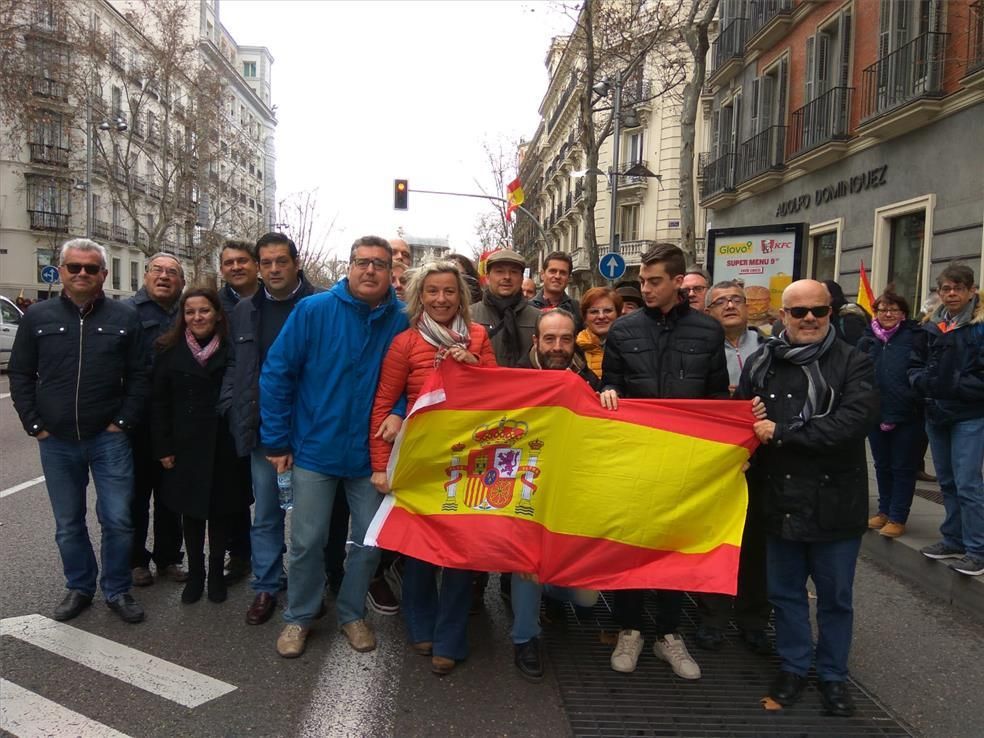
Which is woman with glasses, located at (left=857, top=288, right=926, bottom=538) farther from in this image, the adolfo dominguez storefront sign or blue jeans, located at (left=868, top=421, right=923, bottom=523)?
the adolfo dominguez storefront sign

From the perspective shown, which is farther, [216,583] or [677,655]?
[216,583]

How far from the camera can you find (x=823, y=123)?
1780cm

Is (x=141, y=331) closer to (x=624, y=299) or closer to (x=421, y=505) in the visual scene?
(x=421, y=505)

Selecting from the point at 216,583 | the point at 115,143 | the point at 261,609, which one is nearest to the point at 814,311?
the point at 261,609

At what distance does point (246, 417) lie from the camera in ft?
14.3

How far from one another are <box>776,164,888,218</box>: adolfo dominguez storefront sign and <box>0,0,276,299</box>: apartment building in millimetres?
13770

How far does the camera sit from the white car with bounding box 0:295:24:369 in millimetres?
19719

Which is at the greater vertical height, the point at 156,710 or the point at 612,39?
the point at 612,39

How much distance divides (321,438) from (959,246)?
41.5ft

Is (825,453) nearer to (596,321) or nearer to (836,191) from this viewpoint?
(596,321)

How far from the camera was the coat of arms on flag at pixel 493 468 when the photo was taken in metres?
3.89

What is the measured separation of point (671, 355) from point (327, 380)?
176 cm

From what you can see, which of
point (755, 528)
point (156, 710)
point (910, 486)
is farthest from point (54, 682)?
point (910, 486)

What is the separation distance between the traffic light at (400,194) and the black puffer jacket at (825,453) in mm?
24156
